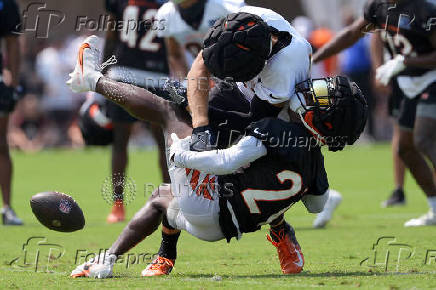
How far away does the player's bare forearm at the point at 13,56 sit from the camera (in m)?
9.05

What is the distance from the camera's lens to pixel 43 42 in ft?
71.2

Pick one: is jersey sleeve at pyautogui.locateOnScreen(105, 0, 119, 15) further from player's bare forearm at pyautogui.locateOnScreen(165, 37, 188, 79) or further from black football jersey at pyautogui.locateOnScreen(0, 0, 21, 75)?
player's bare forearm at pyautogui.locateOnScreen(165, 37, 188, 79)

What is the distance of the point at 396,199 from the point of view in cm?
1006

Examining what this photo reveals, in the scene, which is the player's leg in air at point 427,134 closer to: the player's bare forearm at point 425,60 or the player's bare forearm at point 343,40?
the player's bare forearm at point 425,60

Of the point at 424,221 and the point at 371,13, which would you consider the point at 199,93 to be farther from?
the point at 424,221

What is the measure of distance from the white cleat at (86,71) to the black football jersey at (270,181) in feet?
3.54

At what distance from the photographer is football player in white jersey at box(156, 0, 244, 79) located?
845 centimetres

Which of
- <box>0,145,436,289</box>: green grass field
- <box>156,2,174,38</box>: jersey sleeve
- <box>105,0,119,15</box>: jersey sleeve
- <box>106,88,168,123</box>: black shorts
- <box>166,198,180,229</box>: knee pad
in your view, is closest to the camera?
<box>0,145,436,289</box>: green grass field

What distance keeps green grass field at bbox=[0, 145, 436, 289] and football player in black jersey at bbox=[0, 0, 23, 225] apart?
1.18 ft

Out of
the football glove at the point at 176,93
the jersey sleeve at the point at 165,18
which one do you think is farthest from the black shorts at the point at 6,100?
the football glove at the point at 176,93

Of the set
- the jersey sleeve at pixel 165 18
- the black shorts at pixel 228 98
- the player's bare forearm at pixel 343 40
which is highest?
the black shorts at pixel 228 98

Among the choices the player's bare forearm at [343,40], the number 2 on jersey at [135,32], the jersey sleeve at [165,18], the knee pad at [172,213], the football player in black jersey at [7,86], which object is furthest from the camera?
the number 2 on jersey at [135,32]

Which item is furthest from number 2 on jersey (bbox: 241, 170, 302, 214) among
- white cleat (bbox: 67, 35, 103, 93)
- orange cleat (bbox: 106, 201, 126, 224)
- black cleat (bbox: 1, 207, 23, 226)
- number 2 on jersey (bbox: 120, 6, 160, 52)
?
number 2 on jersey (bbox: 120, 6, 160, 52)

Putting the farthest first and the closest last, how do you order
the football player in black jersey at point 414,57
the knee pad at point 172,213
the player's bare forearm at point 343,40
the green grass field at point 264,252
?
1. the football player in black jersey at point 414,57
2. the player's bare forearm at point 343,40
3. the knee pad at point 172,213
4. the green grass field at point 264,252
